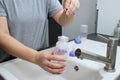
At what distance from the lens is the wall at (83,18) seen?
1.72 metres

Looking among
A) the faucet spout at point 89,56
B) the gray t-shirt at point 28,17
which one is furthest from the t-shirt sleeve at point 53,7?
the faucet spout at point 89,56

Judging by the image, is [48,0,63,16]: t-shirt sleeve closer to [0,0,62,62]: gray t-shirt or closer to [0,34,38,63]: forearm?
[0,0,62,62]: gray t-shirt

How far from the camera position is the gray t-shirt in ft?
3.18

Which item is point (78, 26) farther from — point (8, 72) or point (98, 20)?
point (8, 72)

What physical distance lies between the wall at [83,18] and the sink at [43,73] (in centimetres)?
67

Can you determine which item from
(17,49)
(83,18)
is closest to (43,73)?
(17,49)

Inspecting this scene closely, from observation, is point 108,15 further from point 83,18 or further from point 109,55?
point 109,55

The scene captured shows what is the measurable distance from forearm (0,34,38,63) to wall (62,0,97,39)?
35.3 inches

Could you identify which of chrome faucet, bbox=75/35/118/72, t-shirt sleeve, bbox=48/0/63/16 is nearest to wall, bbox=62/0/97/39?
t-shirt sleeve, bbox=48/0/63/16

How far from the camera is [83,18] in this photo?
5.93 ft

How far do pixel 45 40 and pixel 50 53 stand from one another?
575mm

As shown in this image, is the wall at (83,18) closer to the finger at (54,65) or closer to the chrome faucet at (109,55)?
the chrome faucet at (109,55)

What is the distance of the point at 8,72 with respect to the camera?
882mm

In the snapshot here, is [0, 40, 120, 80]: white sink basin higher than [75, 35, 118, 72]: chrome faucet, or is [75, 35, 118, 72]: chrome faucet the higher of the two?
[75, 35, 118, 72]: chrome faucet
